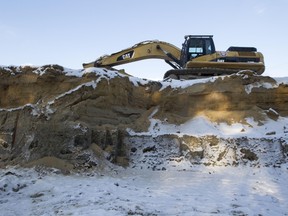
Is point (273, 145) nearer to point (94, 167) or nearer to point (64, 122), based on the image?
point (94, 167)

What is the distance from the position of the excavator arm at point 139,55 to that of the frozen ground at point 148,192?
330 inches

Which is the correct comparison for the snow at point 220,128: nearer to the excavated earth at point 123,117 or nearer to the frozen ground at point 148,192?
the excavated earth at point 123,117

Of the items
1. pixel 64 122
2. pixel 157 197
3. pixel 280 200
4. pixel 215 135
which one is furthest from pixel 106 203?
pixel 215 135

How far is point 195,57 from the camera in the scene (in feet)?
61.3

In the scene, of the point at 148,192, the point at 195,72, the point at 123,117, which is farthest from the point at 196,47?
the point at 148,192

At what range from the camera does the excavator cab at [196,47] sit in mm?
19016

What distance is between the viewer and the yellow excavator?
1811cm

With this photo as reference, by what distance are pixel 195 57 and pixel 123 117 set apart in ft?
20.8

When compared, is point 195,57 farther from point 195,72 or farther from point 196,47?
point 195,72

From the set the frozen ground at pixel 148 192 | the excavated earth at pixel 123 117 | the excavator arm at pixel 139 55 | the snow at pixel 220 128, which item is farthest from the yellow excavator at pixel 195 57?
the frozen ground at pixel 148 192

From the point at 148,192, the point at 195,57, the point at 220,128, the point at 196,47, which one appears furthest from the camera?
the point at 196,47

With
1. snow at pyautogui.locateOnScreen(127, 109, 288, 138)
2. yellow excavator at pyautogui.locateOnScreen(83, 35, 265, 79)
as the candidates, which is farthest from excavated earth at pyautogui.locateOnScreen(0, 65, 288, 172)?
yellow excavator at pyautogui.locateOnScreen(83, 35, 265, 79)

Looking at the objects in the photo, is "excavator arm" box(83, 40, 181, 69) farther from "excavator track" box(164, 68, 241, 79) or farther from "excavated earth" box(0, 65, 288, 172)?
"excavated earth" box(0, 65, 288, 172)

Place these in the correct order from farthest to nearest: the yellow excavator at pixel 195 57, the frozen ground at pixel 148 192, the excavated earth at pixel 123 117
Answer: the yellow excavator at pixel 195 57, the excavated earth at pixel 123 117, the frozen ground at pixel 148 192
